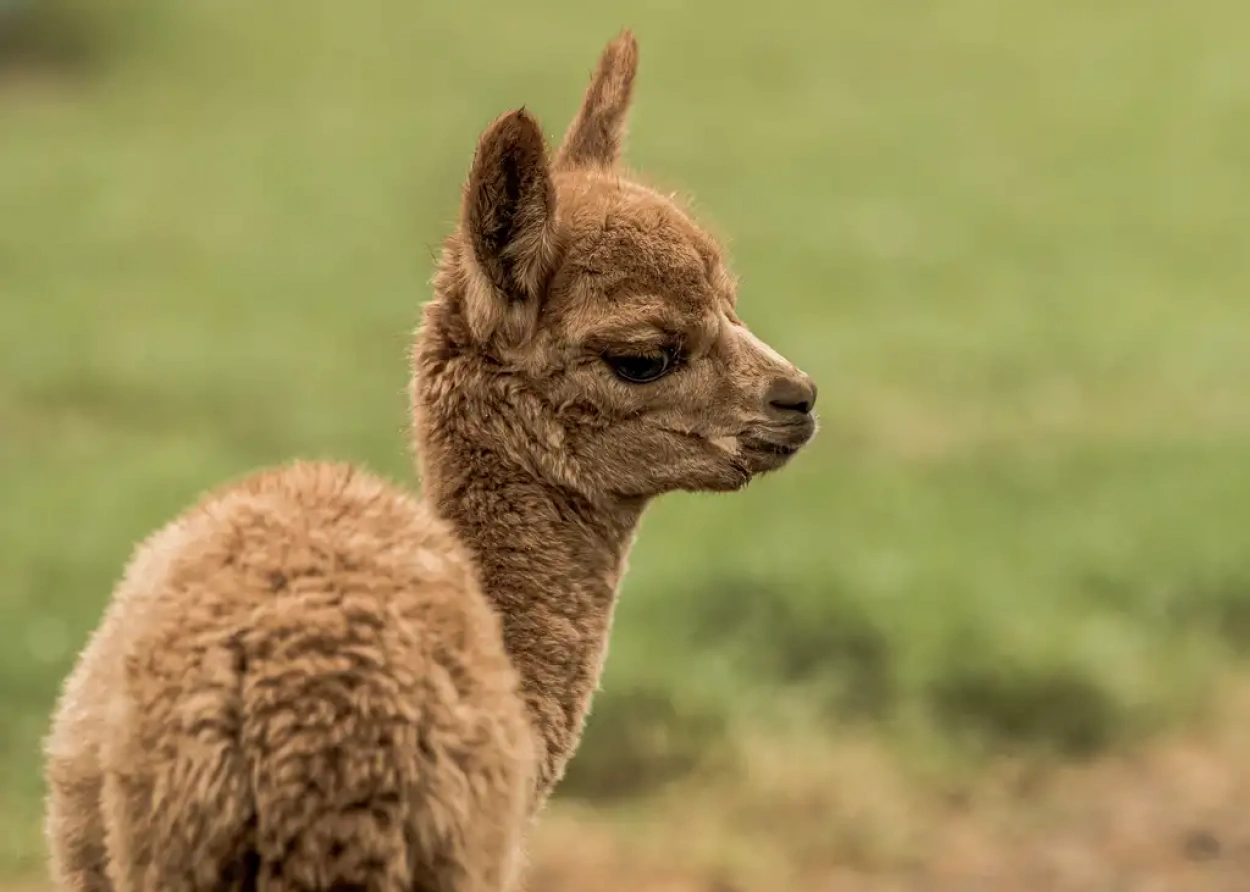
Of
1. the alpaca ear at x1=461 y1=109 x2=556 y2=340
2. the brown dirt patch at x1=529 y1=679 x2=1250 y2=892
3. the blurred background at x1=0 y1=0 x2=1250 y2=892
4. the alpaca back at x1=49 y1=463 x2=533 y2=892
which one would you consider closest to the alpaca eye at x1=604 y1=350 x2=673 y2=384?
the alpaca ear at x1=461 y1=109 x2=556 y2=340

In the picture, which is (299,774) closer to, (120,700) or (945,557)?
(120,700)

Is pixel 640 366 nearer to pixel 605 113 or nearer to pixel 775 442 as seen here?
pixel 775 442

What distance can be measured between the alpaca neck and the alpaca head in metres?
0.05

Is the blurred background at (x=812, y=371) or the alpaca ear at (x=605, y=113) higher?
the blurred background at (x=812, y=371)

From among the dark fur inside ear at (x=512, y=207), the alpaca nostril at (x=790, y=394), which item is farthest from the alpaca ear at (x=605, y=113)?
the alpaca nostril at (x=790, y=394)

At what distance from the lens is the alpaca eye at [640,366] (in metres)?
3.00

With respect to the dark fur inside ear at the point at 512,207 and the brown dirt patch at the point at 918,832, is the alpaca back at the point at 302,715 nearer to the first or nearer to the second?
the dark fur inside ear at the point at 512,207

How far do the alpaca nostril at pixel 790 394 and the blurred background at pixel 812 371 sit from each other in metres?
0.40

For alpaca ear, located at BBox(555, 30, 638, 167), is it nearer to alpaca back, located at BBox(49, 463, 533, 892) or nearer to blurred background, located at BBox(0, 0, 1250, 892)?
blurred background, located at BBox(0, 0, 1250, 892)

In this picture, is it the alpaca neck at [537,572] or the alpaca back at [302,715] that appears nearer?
the alpaca back at [302,715]

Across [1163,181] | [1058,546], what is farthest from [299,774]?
[1163,181]

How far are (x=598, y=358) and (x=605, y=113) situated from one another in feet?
2.13

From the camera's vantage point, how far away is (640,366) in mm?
3014

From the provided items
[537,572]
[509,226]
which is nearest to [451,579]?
[537,572]
